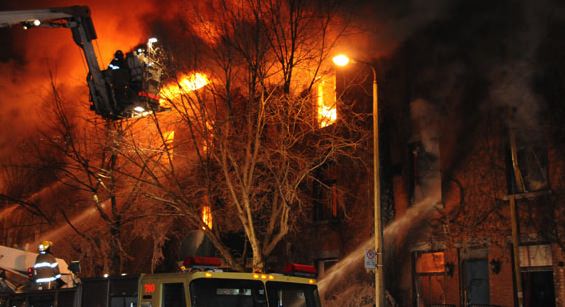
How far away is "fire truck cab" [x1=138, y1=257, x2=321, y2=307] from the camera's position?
679 cm

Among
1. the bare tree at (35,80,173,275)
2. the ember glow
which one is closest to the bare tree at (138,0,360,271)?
the ember glow

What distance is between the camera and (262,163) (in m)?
14.2

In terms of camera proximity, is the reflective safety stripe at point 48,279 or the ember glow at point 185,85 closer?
the reflective safety stripe at point 48,279

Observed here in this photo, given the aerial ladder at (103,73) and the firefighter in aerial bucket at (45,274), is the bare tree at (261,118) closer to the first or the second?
the aerial ladder at (103,73)

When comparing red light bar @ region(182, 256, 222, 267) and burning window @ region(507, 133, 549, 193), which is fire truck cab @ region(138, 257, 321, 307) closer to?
red light bar @ region(182, 256, 222, 267)

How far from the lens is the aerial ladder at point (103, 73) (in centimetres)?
1428

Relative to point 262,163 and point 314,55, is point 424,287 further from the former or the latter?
point 314,55

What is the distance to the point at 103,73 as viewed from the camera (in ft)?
57.4

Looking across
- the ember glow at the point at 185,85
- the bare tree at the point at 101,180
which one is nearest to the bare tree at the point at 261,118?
the ember glow at the point at 185,85

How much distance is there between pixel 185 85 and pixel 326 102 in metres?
4.10

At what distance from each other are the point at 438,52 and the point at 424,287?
5.47m

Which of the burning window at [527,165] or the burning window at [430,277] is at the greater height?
the burning window at [527,165]

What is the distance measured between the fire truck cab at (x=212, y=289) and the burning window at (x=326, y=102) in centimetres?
690

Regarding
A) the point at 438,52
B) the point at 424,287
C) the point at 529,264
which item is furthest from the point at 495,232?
the point at 438,52
